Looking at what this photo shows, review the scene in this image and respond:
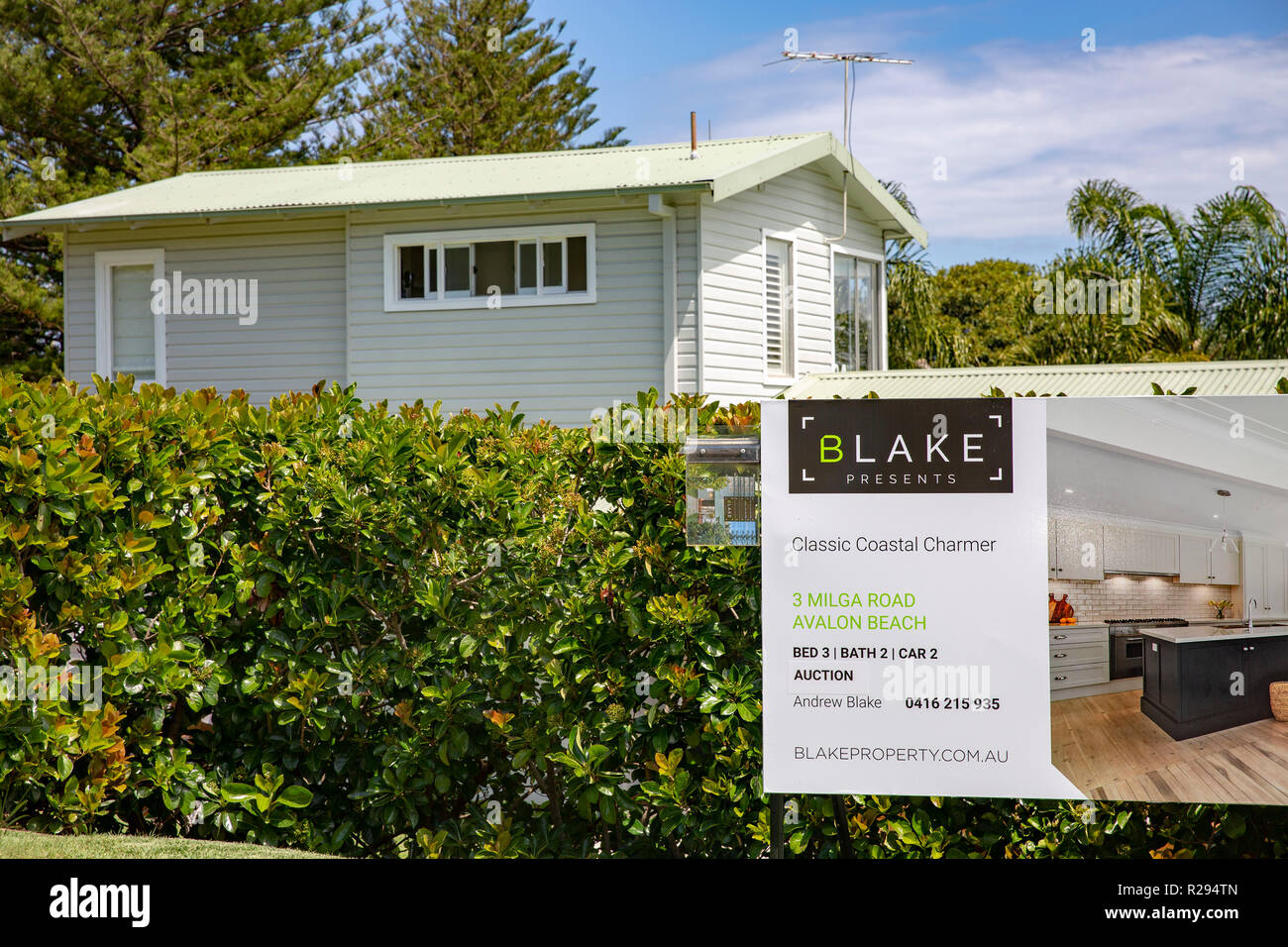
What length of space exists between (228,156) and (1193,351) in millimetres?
21806

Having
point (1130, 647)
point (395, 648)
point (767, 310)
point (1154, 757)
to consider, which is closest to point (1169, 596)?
point (1130, 647)

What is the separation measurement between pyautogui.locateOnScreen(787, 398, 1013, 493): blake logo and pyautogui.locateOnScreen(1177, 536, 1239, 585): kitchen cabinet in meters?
0.64

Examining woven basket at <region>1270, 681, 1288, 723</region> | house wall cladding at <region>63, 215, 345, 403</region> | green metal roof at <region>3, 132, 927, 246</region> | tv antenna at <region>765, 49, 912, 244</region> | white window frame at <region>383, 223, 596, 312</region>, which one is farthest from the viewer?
tv antenna at <region>765, 49, 912, 244</region>

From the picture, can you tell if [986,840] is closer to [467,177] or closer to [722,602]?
[722,602]

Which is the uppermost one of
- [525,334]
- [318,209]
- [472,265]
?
[318,209]

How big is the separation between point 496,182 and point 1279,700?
44.3 feet

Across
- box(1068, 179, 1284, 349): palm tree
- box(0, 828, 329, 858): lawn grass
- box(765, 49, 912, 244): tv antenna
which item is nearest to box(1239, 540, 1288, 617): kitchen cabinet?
box(0, 828, 329, 858): lawn grass

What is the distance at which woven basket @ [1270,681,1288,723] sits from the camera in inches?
148

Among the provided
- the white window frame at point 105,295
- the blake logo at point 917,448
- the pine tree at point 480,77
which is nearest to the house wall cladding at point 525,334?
the white window frame at point 105,295

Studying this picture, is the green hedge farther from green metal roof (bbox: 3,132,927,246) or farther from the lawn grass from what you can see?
green metal roof (bbox: 3,132,927,246)

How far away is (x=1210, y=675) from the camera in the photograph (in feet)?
12.7

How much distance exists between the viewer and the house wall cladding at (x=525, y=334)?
49.1 ft

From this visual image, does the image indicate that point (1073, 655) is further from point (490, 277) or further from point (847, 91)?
point (847, 91)
